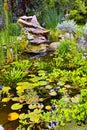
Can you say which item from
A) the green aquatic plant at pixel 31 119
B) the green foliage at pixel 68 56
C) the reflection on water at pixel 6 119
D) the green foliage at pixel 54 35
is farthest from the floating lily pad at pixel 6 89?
the green foliage at pixel 54 35

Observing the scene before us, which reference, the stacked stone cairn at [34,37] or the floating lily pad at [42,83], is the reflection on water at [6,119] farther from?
the stacked stone cairn at [34,37]

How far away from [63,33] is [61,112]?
11.5 feet

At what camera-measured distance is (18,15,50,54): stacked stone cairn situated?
19.0 ft

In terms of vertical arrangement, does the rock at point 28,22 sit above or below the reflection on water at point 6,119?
above

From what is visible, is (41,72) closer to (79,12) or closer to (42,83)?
(42,83)

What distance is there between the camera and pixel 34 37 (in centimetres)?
602

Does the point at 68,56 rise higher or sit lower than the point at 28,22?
lower

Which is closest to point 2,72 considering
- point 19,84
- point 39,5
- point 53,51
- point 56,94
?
point 19,84

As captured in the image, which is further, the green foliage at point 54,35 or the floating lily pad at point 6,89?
the green foliage at point 54,35

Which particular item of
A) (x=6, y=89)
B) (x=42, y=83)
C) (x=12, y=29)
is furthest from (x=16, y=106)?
(x=12, y=29)

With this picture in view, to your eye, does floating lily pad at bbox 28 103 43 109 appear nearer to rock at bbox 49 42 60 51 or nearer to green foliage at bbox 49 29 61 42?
rock at bbox 49 42 60 51

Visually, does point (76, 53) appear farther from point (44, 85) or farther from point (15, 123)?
point (15, 123)

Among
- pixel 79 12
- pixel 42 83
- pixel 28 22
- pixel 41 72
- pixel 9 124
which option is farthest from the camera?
pixel 79 12

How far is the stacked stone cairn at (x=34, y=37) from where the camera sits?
19.0 ft
